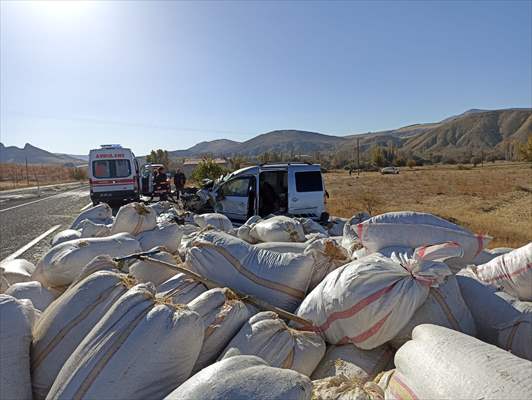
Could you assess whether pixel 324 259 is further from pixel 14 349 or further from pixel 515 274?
pixel 14 349

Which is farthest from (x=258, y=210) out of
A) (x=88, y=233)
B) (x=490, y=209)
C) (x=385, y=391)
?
(x=490, y=209)

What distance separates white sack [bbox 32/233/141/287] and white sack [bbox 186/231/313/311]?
41.8 inches

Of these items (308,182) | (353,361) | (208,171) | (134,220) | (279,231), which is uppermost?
(208,171)

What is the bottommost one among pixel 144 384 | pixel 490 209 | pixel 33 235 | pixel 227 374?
pixel 490 209

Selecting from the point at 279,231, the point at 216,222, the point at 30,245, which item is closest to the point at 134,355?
the point at 279,231

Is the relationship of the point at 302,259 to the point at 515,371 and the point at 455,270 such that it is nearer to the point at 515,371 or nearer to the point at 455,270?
the point at 455,270

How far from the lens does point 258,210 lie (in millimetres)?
9078

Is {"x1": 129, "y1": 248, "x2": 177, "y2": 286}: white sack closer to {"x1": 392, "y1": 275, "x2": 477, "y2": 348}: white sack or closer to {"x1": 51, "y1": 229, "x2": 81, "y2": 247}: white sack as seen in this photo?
{"x1": 392, "y1": 275, "x2": 477, "y2": 348}: white sack

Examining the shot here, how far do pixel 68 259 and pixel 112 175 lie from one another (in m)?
11.3

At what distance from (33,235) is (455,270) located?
32.3 ft

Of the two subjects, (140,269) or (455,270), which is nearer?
(455,270)

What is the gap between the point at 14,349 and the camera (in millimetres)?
1878

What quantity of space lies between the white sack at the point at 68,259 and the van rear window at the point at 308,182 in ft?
18.7

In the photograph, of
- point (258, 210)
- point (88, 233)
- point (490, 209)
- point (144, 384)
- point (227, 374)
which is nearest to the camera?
point (227, 374)
